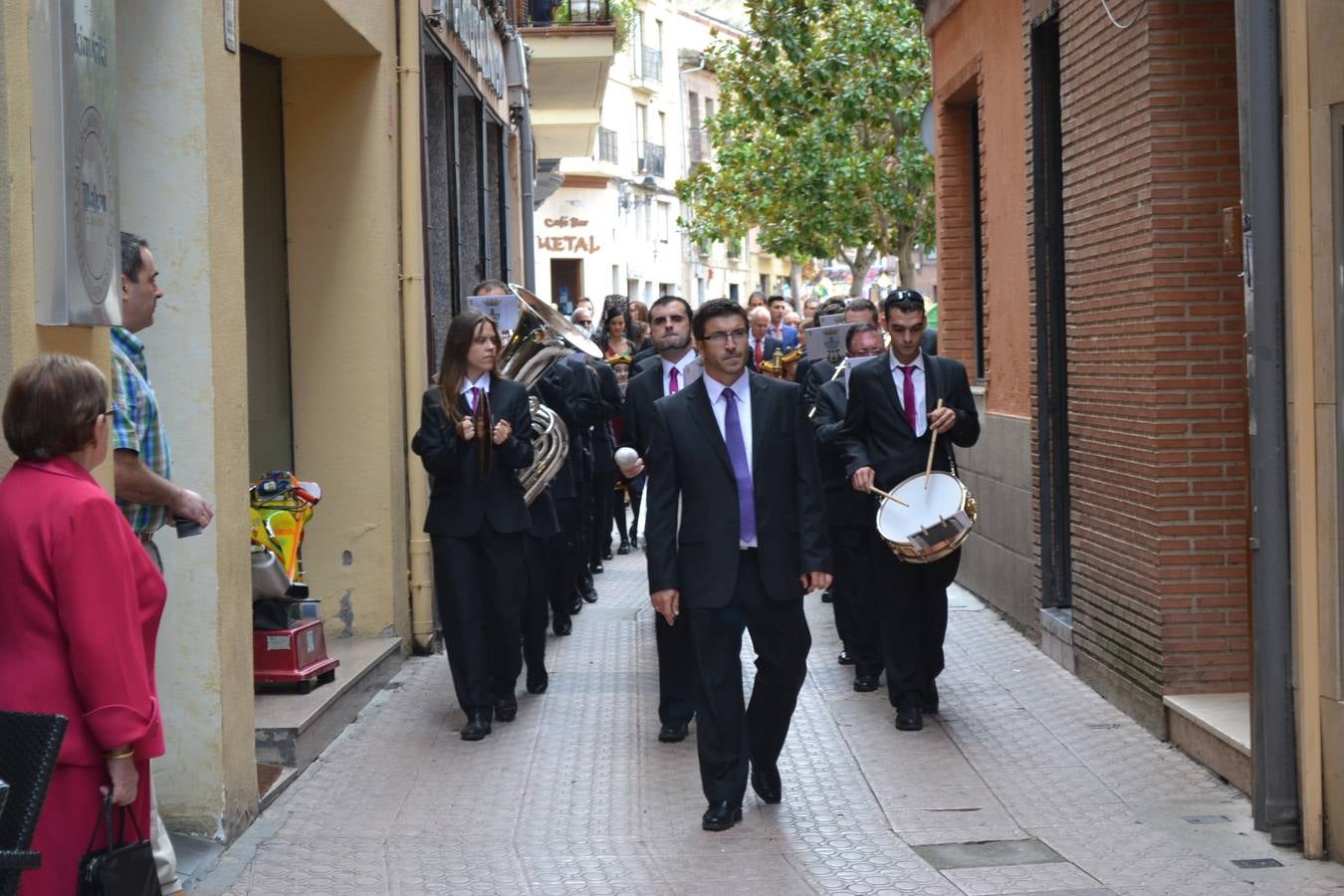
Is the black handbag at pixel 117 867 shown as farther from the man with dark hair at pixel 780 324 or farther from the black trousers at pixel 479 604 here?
the man with dark hair at pixel 780 324

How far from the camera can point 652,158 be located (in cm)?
6016

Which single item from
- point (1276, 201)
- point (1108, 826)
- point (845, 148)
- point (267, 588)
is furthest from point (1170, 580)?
point (845, 148)

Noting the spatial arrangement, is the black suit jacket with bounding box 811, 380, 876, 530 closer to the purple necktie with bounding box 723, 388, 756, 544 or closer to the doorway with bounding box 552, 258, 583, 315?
the purple necktie with bounding box 723, 388, 756, 544

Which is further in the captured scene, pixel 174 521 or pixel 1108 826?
pixel 1108 826

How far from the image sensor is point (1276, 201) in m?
6.59

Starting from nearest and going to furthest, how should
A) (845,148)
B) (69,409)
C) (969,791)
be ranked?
(69,409) < (969,791) < (845,148)

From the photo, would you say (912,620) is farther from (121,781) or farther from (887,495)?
(121,781)

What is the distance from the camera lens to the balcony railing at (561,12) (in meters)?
19.8

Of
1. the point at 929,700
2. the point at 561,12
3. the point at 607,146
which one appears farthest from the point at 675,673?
the point at 607,146

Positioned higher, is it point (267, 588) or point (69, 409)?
point (69, 409)

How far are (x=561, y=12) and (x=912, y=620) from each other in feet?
41.1

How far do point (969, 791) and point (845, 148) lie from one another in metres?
23.5

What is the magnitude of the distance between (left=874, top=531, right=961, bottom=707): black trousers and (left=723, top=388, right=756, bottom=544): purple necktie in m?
1.79

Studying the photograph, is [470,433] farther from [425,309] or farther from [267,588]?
[425,309]
